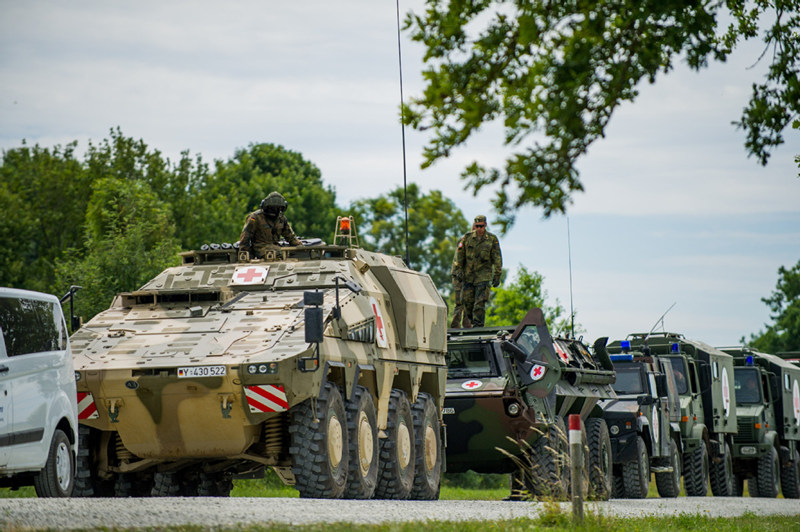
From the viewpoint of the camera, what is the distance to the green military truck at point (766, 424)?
29766 millimetres

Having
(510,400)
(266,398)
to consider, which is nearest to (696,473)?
(510,400)

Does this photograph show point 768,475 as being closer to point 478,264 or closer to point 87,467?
point 478,264

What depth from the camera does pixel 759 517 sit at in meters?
17.5

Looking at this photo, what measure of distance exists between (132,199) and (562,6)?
31.4 metres

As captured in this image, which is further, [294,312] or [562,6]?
[294,312]

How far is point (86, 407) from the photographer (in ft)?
47.4

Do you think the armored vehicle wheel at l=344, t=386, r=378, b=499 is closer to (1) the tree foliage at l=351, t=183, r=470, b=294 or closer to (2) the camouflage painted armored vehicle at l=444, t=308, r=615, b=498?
Answer: (2) the camouflage painted armored vehicle at l=444, t=308, r=615, b=498

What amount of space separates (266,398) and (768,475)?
18.4 meters

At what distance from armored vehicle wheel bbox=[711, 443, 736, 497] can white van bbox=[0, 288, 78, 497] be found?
1778cm

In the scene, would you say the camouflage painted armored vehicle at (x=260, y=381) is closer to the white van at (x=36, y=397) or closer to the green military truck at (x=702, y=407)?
the white van at (x=36, y=397)

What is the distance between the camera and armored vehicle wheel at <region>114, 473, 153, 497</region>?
15.7 m

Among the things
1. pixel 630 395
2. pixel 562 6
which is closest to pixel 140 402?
pixel 562 6

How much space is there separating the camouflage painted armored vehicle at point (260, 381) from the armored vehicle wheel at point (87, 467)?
0.06 ft

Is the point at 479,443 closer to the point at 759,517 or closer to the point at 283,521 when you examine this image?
the point at 759,517
